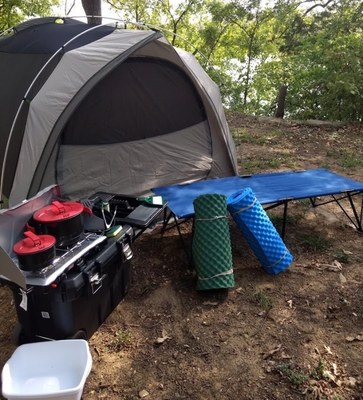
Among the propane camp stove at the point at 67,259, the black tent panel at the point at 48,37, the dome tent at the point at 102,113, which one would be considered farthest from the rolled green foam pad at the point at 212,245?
the black tent panel at the point at 48,37

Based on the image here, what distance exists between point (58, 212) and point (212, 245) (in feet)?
3.74

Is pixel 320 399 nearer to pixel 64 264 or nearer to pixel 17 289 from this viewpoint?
pixel 64 264

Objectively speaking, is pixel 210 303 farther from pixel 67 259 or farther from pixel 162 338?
pixel 67 259

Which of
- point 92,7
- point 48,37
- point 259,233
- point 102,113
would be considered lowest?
point 259,233

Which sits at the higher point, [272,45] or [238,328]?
[272,45]

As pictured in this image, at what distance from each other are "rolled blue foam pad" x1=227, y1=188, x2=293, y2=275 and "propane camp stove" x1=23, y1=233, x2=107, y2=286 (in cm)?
118

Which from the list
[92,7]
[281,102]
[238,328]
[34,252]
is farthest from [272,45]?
[34,252]

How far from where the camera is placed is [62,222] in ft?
Result: 7.09

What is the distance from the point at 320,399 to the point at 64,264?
156 centimetres

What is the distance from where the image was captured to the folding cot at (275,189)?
3.31m

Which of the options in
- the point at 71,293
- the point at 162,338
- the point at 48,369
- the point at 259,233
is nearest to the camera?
the point at 48,369

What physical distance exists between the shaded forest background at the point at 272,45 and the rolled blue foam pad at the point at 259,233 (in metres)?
5.04

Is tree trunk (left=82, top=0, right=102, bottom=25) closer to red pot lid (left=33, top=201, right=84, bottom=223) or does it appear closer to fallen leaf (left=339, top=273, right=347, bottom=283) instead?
red pot lid (left=33, top=201, right=84, bottom=223)

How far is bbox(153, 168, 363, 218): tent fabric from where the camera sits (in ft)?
10.9
